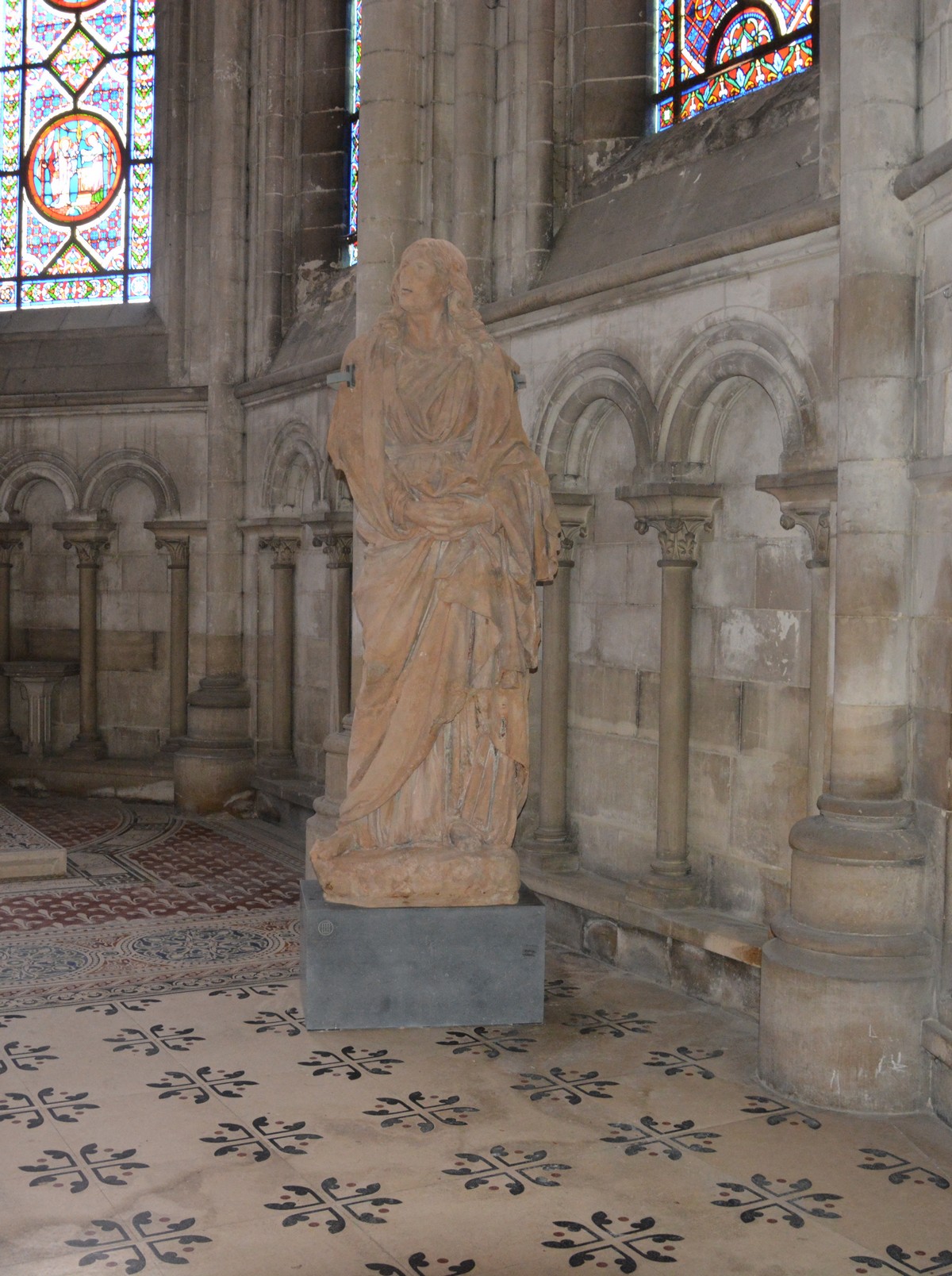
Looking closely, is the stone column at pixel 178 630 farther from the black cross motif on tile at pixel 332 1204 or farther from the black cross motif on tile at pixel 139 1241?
the black cross motif on tile at pixel 139 1241

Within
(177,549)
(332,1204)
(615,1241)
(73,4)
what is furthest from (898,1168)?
(73,4)

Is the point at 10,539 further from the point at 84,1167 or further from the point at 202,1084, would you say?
the point at 84,1167

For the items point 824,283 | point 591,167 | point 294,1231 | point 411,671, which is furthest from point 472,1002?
point 591,167

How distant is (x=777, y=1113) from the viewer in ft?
16.1

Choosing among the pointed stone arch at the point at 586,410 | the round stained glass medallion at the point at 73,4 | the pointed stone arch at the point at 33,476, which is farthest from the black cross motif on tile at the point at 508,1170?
the round stained glass medallion at the point at 73,4

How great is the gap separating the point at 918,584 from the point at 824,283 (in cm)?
138

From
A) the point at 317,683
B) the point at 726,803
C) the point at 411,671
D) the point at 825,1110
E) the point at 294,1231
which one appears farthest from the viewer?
the point at 317,683

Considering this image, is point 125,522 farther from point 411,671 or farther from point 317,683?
point 411,671

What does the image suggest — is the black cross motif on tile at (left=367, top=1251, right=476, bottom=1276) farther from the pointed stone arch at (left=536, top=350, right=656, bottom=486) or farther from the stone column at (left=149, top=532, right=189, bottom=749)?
the stone column at (left=149, top=532, right=189, bottom=749)

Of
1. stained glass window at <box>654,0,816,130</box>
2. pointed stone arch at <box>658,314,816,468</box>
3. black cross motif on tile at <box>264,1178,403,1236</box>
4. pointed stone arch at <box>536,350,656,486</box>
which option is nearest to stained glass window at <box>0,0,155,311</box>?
stained glass window at <box>654,0,816,130</box>

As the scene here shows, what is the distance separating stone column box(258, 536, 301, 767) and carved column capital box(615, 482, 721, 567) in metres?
4.57

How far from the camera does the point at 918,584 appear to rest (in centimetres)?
511

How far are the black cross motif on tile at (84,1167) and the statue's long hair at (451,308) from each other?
→ 9.67 ft

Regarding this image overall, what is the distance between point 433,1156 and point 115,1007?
77.2 inches
